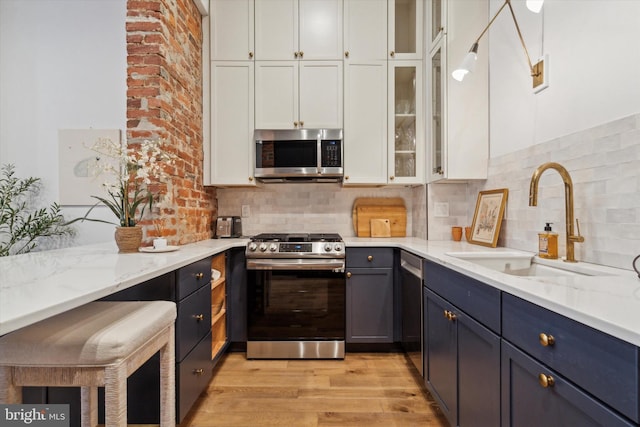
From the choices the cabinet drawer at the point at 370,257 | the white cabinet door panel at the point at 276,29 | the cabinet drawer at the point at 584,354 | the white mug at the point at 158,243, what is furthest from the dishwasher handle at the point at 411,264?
the white cabinet door panel at the point at 276,29

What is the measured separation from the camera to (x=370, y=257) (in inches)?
99.4

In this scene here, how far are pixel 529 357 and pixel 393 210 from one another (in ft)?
7.14

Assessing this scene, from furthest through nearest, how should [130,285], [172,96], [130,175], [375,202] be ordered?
[375,202] → [172,96] → [130,175] → [130,285]

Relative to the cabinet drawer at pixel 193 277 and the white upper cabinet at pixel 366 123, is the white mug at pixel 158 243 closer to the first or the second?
the cabinet drawer at pixel 193 277

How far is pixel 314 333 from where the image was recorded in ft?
8.08

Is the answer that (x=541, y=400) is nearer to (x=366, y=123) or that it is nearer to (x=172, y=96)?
(x=366, y=123)

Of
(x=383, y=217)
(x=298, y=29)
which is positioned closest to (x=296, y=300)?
(x=383, y=217)

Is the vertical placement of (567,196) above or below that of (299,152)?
below

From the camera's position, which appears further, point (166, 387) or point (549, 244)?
point (549, 244)

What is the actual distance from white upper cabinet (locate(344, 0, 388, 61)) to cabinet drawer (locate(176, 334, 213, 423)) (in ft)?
8.32

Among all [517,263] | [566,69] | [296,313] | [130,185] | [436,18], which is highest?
[436,18]

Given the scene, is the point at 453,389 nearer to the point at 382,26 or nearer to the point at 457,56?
the point at 457,56

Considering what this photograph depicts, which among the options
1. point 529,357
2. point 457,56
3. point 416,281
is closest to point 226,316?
point 416,281

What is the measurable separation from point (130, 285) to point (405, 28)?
2969mm
